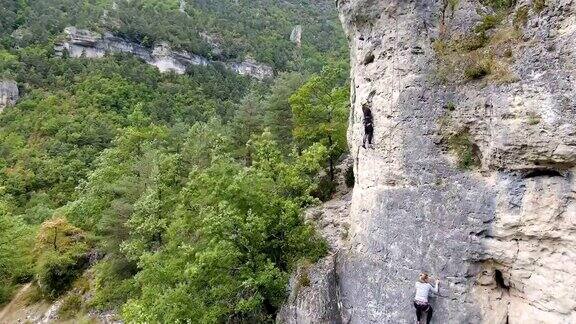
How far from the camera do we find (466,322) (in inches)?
479

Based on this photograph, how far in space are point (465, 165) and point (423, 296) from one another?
150 inches

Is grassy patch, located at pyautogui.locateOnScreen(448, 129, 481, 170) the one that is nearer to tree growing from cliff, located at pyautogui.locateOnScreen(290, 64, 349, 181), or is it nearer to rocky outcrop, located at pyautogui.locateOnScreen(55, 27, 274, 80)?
tree growing from cliff, located at pyautogui.locateOnScreen(290, 64, 349, 181)

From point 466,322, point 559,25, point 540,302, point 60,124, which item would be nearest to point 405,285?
point 466,322

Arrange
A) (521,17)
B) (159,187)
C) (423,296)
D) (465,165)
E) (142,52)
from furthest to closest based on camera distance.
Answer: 1. (142,52)
2. (159,187)
3. (465,165)
4. (423,296)
5. (521,17)

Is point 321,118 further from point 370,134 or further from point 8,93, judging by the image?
point 8,93

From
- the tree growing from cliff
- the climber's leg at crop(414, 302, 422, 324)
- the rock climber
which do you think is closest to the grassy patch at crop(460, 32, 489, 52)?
the rock climber

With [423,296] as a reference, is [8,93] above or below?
above

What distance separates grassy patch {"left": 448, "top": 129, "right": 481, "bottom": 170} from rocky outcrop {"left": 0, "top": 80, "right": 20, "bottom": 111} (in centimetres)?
7833

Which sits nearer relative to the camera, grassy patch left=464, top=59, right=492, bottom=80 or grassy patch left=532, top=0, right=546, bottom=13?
grassy patch left=532, top=0, right=546, bottom=13

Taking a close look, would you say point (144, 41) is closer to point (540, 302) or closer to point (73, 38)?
point (73, 38)

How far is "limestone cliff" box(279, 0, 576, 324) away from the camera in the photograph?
34.2 ft

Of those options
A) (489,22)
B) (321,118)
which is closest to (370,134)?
(489,22)

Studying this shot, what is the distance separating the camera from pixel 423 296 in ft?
40.2

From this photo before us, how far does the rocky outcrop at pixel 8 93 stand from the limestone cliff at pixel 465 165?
2916 inches
